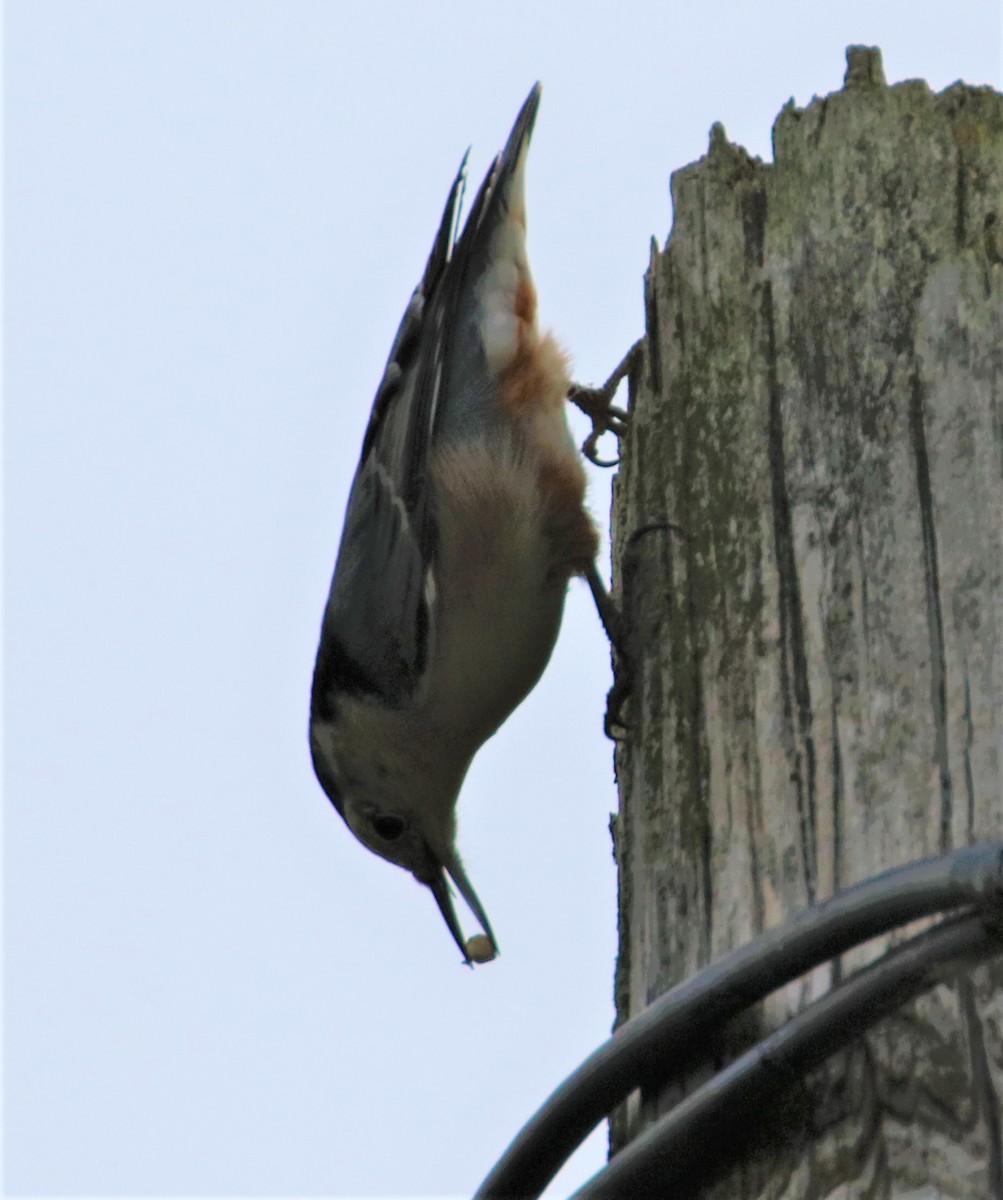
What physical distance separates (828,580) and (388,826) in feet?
6.50

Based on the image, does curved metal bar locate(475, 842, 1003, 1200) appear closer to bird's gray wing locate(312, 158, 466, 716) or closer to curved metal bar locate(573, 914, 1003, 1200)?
curved metal bar locate(573, 914, 1003, 1200)

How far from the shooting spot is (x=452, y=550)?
3.44m

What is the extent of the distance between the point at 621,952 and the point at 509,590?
5.02 feet

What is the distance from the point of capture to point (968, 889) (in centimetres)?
129

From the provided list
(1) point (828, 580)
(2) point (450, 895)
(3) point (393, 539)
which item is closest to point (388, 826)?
(2) point (450, 895)

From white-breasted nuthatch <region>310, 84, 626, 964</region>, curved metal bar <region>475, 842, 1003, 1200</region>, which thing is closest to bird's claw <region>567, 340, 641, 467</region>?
white-breasted nuthatch <region>310, 84, 626, 964</region>

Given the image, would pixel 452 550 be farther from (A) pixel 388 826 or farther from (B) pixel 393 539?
(A) pixel 388 826

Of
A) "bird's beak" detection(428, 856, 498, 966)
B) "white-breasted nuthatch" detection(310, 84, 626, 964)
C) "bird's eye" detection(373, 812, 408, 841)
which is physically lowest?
"bird's beak" detection(428, 856, 498, 966)

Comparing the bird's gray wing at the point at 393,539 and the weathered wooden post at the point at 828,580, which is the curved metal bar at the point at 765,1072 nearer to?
the weathered wooden post at the point at 828,580

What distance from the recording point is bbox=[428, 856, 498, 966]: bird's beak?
3.55 m

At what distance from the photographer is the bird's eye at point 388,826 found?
360 centimetres

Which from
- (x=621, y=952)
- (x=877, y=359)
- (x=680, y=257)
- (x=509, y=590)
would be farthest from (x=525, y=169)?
(x=621, y=952)

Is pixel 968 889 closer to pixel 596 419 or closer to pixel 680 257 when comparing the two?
pixel 680 257

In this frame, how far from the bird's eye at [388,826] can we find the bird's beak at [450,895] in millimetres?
113
